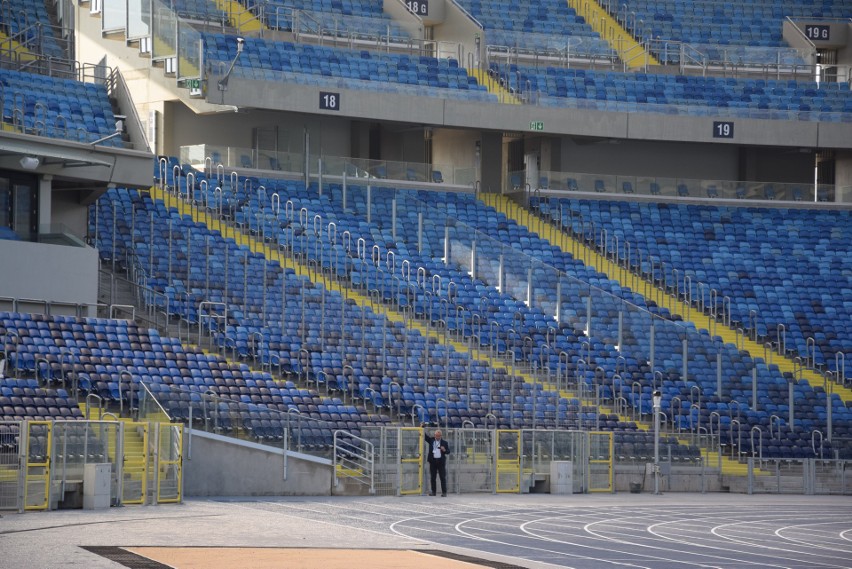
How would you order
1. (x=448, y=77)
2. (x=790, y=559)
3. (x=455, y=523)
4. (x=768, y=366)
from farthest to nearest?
(x=448, y=77)
(x=768, y=366)
(x=455, y=523)
(x=790, y=559)

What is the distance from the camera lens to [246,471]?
29531 millimetres

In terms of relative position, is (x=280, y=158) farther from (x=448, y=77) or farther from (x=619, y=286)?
(x=619, y=286)

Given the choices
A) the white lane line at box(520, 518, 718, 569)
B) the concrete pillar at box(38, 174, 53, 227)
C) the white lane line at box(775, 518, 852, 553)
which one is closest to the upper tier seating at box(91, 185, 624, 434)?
the concrete pillar at box(38, 174, 53, 227)

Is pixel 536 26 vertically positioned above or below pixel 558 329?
above

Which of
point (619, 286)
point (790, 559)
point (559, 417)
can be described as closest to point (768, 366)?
point (619, 286)

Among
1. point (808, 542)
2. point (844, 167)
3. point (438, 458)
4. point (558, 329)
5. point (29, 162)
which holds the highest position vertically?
point (844, 167)

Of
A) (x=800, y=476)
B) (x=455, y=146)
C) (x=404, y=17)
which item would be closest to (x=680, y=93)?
(x=455, y=146)

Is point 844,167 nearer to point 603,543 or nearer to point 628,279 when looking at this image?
point 628,279

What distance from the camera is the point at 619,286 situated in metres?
45.2

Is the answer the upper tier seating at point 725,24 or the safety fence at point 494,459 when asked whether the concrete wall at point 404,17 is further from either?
the safety fence at point 494,459

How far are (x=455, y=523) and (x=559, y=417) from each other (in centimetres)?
1311

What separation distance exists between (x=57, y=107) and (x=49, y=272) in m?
5.75

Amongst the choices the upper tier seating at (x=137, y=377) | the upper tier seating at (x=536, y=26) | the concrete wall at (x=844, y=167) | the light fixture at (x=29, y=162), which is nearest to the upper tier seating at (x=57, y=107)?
the light fixture at (x=29, y=162)

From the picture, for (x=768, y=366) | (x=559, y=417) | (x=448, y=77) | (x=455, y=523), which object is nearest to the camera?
(x=455, y=523)
